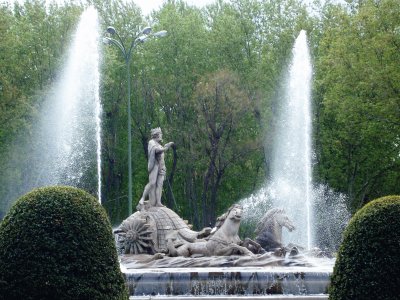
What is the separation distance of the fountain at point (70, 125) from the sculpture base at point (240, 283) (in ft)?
73.6

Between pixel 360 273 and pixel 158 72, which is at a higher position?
pixel 158 72

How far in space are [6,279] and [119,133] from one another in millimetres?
33060

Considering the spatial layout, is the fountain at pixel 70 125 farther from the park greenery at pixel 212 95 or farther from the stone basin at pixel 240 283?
the stone basin at pixel 240 283

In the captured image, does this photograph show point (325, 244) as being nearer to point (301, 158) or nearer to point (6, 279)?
point (301, 158)

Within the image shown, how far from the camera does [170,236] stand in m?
22.6

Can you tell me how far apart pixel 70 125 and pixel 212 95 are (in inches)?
246

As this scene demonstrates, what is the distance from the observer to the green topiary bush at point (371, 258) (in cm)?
1228

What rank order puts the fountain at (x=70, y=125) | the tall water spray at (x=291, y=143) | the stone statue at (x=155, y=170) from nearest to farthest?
1. the stone statue at (x=155, y=170)
2. the tall water spray at (x=291, y=143)
3. the fountain at (x=70, y=125)

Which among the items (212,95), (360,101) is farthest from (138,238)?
(212,95)

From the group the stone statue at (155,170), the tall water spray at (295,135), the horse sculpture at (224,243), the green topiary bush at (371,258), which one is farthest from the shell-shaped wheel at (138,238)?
the tall water spray at (295,135)

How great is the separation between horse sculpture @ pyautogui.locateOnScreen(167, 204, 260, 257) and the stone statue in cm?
259

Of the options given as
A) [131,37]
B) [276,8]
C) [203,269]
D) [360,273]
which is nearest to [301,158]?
[276,8]

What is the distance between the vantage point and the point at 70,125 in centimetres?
4156

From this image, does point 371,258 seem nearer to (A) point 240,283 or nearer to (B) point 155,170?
(A) point 240,283
